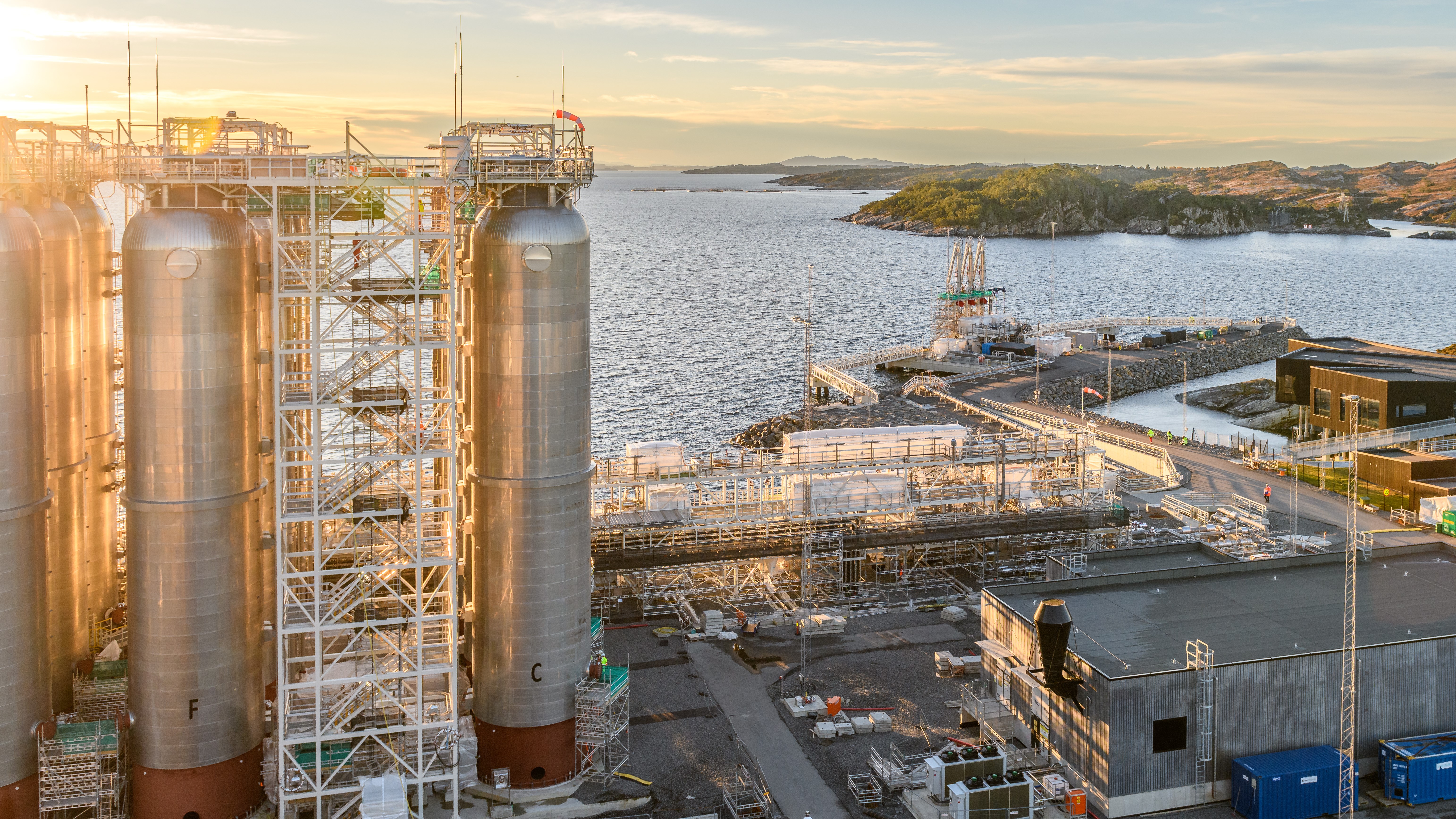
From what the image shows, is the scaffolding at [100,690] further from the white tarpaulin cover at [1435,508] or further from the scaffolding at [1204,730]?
the white tarpaulin cover at [1435,508]

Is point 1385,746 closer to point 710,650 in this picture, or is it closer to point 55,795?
point 710,650

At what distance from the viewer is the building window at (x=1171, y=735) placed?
37469 millimetres

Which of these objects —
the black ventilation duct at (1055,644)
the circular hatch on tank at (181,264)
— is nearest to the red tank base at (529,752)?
the black ventilation duct at (1055,644)

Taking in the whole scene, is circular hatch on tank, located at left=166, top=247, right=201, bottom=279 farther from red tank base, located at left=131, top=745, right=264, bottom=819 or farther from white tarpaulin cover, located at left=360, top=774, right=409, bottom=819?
white tarpaulin cover, located at left=360, top=774, right=409, bottom=819

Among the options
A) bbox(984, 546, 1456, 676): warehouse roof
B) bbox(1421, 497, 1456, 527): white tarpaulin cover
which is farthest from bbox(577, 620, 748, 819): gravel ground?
bbox(1421, 497, 1456, 527): white tarpaulin cover

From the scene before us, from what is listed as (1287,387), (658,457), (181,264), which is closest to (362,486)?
(181,264)

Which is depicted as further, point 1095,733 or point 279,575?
point 1095,733

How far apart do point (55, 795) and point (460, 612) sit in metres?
12.3

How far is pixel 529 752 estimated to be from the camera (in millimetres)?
38125

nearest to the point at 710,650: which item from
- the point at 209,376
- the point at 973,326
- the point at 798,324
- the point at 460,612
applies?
the point at 460,612

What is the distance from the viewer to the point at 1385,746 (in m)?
38.4

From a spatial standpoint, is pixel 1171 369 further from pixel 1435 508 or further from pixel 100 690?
pixel 100 690

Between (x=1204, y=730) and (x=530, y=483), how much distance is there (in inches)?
869

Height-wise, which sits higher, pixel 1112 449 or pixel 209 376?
pixel 209 376
